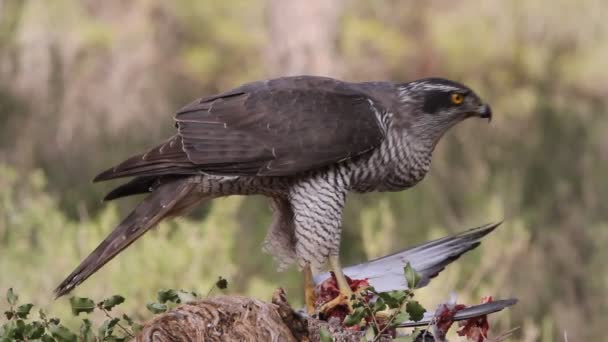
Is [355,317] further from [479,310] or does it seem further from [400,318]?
[479,310]

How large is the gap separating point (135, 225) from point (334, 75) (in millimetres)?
7214

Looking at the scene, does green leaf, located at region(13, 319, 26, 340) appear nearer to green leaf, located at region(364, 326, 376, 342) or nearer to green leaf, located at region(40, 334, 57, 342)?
green leaf, located at region(40, 334, 57, 342)

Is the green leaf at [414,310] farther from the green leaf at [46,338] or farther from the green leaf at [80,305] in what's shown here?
the green leaf at [46,338]

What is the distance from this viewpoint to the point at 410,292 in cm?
333

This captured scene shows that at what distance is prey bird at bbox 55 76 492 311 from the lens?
4.62 m

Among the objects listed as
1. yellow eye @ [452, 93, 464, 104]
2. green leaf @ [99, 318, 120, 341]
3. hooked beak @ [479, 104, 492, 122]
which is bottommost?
green leaf @ [99, 318, 120, 341]

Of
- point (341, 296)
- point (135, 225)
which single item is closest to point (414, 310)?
point (341, 296)

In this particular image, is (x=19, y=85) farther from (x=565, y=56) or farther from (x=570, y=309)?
(x=565, y=56)

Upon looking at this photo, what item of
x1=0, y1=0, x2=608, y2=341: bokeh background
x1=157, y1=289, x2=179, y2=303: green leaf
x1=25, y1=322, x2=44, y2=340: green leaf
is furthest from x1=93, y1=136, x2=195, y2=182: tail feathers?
x1=0, y1=0, x2=608, y2=341: bokeh background

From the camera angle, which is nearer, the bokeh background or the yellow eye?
the yellow eye

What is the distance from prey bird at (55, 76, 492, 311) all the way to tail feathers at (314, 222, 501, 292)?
0.20 m

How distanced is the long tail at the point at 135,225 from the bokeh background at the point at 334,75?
173 cm

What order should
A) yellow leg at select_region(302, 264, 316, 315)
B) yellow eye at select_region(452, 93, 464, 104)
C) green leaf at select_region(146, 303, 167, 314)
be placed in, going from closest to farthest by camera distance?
green leaf at select_region(146, 303, 167, 314) → yellow leg at select_region(302, 264, 316, 315) → yellow eye at select_region(452, 93, 464, 104)

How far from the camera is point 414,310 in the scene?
3.38 meters
